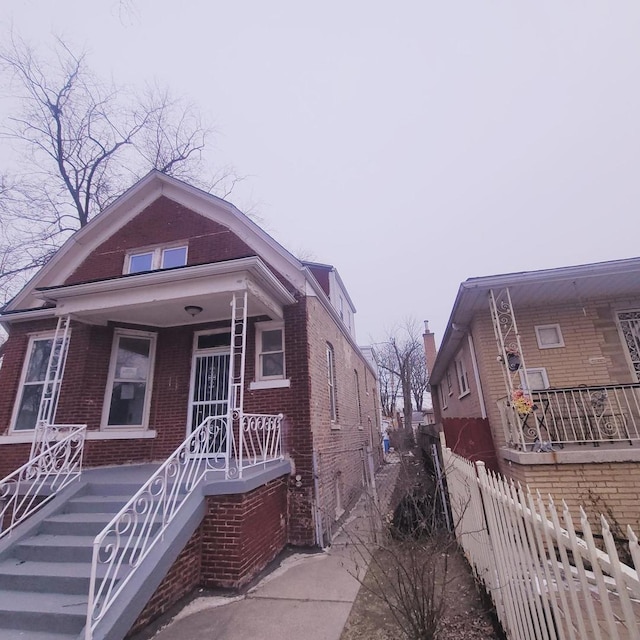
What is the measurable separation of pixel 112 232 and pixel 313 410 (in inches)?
272

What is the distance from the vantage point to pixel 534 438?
6250 millimetres

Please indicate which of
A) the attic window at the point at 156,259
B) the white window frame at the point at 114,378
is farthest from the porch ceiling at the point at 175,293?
the attic window at the point at 156,259

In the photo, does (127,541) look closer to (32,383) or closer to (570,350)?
(32,383)

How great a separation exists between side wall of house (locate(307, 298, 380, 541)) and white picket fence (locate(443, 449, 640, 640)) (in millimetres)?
3207

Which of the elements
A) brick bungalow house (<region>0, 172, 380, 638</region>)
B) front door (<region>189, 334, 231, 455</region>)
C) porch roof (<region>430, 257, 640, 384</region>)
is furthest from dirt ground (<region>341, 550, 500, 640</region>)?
porch roof (<region>430, 257, 640, 384</region>)

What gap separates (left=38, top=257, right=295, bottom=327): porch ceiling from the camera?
6.01 meters

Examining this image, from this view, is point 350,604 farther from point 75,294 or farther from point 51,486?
point 75,294

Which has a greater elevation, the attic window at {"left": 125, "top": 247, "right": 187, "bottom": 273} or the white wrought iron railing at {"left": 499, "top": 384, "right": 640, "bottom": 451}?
the attic window at {"left": 125, "top": 247, "right": 187, "bottom": 273}

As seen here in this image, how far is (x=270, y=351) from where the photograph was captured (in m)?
7.44

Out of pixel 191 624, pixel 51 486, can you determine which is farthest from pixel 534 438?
pixel 51 486

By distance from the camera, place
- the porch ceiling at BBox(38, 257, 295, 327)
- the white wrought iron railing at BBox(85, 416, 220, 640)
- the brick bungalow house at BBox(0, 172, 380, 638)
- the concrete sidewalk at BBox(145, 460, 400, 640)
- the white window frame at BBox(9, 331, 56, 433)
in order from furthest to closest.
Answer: the white window frame at BBox(9, 331, 56, 433), the porch ceiling at BBox(38, 257, 295, 327), the brick bungalow house at BBox(0, 172, 380, 638), the concrete sidewalk at BBox(145, 460, 400, 640), the white wrought iron railing at BBox(85, 416, 220, 640)

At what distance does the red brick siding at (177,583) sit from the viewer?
381cm

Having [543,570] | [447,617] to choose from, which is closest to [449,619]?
[447,617]

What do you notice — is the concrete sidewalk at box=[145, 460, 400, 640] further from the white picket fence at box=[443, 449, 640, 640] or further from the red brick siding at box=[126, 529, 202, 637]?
the white picket fence at box=[443, 449, 640, 640]
